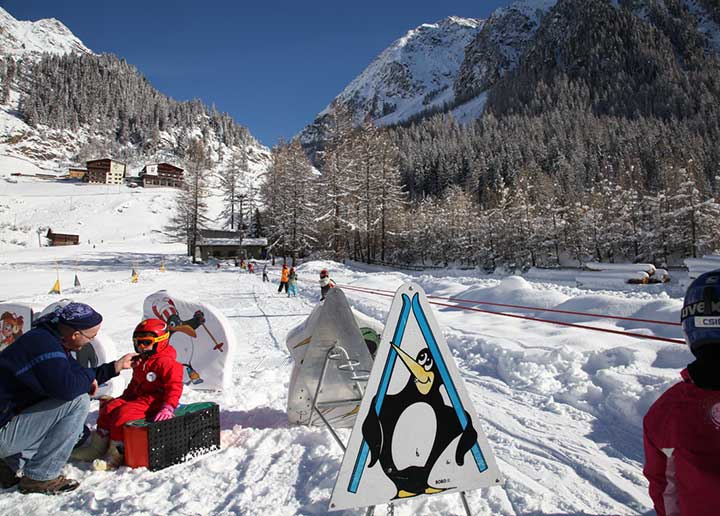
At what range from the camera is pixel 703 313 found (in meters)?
1.62

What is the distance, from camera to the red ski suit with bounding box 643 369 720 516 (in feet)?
5.22

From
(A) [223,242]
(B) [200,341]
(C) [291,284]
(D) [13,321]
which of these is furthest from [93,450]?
(A) [223,242]

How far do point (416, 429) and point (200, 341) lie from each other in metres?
4.24

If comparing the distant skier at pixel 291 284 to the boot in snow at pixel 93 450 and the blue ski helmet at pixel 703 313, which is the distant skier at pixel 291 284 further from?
the blue ski helmet at pixel 703 313

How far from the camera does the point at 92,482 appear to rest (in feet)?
11.2

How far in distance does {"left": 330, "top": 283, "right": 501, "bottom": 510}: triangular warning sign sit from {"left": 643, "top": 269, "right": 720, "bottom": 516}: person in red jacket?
0.90m

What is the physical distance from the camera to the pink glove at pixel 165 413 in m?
3.75

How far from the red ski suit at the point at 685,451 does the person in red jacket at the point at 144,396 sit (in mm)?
3765

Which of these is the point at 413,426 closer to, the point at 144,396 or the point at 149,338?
the point at 149,338

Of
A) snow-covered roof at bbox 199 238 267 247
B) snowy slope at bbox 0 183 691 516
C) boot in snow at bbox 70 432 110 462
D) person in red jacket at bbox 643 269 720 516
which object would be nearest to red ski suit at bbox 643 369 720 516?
person in red jacket at bbox 643 269 720 516

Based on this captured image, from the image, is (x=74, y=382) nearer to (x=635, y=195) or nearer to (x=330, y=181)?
(x=330, y=181)

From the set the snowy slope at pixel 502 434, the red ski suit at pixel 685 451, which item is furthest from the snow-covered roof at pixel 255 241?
the red ski suit at pixel 685 451

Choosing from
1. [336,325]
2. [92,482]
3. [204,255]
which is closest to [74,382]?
[92,482]

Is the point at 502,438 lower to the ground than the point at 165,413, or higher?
lower
